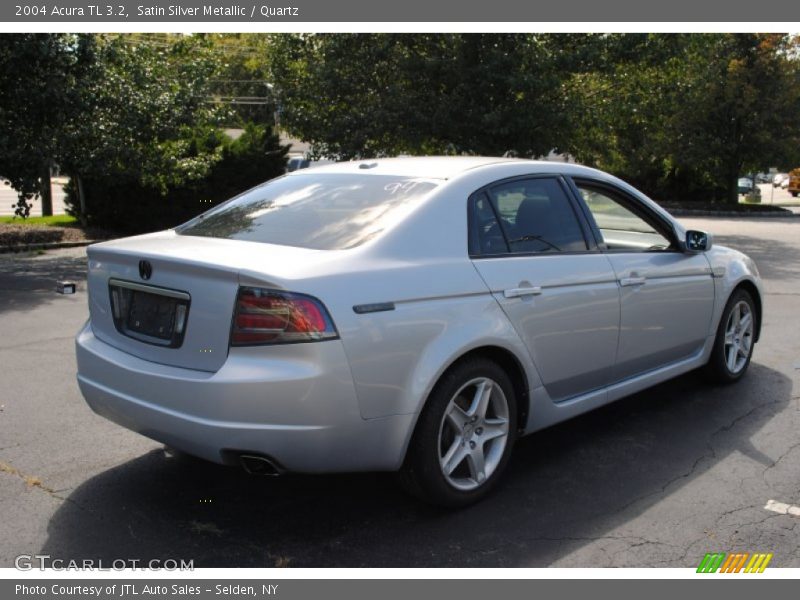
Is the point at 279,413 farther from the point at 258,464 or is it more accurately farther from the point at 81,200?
the point at 81,200

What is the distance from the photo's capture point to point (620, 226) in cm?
549

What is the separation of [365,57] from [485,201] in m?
15.6

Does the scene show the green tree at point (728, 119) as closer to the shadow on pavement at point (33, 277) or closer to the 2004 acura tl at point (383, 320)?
the shadow on pavement at point (33, 277)

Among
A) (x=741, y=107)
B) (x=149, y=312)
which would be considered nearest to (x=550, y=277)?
(x=149, y=312)

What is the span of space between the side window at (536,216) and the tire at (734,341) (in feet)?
5.97

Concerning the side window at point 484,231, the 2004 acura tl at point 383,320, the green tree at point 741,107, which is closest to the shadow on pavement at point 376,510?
the 2004 acura tl at point 383,320

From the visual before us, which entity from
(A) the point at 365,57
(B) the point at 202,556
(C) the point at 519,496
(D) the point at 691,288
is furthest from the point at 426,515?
(A) the point at 365,57

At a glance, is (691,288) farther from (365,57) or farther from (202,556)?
(365,57)

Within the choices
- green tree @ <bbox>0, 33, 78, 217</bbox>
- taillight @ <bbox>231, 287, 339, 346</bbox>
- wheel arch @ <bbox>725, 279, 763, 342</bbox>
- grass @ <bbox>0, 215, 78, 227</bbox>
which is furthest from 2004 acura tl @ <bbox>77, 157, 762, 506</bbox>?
grass @ <bbox>0, 215, 78, 227</bbox>

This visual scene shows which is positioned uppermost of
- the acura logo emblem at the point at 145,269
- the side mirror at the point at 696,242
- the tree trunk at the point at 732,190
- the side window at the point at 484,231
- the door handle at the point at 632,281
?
the side window at the point at 484,231

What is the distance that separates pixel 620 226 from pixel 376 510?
2.58 meters

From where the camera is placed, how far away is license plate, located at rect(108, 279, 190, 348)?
3691 millimetres

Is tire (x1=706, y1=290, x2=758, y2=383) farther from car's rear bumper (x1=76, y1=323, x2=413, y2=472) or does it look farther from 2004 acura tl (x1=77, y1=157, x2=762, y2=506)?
car's rear bumper (x1=76, y1=323, x2=413, y2=472)

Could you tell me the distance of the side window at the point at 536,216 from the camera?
4387mm
